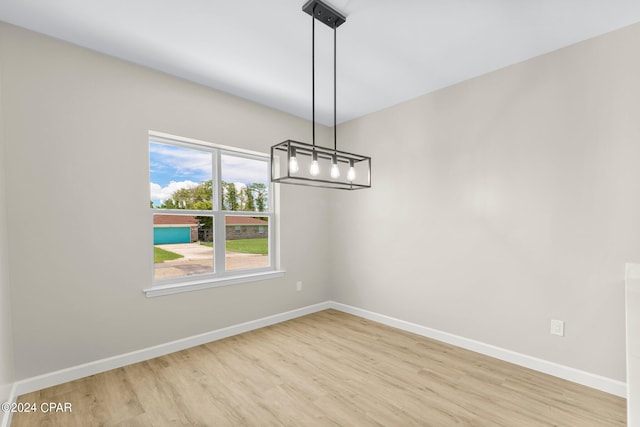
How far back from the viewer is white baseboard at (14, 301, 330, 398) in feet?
7.59

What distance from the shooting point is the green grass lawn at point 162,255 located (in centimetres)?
312

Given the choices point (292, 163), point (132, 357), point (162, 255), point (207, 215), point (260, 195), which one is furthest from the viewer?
point (260, 195)

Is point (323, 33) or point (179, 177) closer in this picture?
point (323, 33)

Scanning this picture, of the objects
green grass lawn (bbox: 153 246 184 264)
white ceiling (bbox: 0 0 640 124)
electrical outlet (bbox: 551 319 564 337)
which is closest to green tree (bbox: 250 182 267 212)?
green grass lawn (bbox: 153 246 184 264)

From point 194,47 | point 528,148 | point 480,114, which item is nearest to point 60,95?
point 194,47

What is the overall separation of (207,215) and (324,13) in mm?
2378

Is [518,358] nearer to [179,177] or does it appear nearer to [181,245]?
[181,245]

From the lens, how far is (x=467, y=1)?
206 centimetres

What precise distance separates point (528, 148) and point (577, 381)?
2.03 meters

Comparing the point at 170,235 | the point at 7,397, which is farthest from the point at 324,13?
the point at 7,397

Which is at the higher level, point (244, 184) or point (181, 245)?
point (244, 184)

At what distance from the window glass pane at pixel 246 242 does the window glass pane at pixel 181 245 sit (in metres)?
0.23

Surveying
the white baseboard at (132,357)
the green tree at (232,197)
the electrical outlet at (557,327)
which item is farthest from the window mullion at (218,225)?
the electrical outlet at (557,327)

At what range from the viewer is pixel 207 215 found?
3.45 metres
